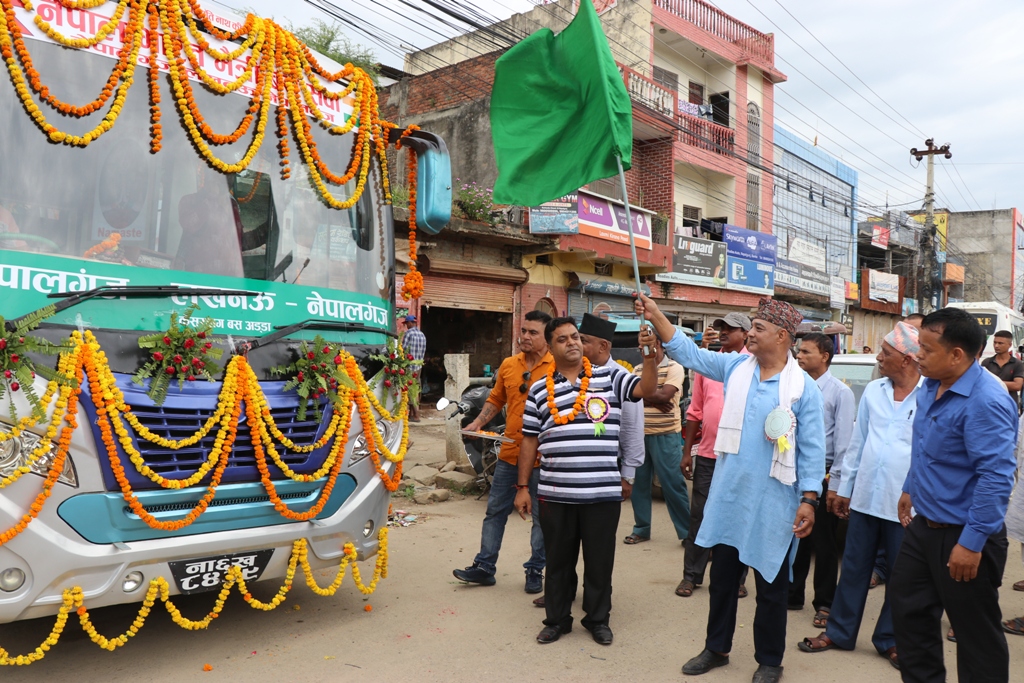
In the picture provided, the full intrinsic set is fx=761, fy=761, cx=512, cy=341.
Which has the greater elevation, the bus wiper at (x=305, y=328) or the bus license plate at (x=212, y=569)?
the bus wiper at (x=305, y=328)

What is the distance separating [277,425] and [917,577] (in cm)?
302

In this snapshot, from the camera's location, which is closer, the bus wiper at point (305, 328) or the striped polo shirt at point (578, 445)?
the bus wiper at point (305, 328)

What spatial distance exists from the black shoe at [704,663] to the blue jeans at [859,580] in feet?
2.57

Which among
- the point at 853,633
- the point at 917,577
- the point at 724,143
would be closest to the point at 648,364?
the point at 917,577

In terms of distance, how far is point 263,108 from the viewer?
4188mm

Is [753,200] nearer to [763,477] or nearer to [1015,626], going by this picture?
[1015,626]

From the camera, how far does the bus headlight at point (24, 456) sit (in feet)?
10.0

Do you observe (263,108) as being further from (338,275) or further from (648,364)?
(648,364)

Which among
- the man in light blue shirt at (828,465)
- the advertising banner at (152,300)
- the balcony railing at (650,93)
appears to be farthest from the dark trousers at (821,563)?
the balcony railing at (650,93)

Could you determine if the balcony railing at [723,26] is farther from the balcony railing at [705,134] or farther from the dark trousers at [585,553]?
the dark trousers at [585,553]

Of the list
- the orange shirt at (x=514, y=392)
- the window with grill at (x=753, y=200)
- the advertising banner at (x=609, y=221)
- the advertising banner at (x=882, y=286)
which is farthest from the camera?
the advertising banner at (x=882, y=286)

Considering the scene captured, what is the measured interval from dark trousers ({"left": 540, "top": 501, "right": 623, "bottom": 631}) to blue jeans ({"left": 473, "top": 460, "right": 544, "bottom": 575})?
784 mm

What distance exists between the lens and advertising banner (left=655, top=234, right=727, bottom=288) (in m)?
19.1

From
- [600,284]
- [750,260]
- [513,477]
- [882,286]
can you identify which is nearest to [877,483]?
[513,477]
